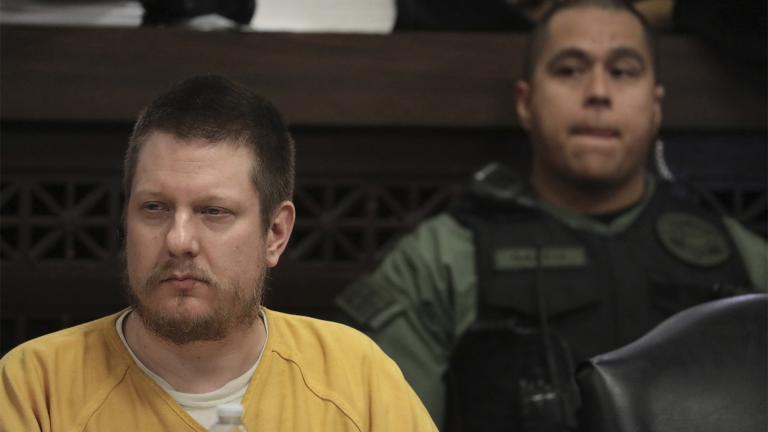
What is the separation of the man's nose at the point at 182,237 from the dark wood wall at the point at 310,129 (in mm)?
1151

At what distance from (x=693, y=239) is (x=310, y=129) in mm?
848

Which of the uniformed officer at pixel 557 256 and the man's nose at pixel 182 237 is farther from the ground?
the man's nose at pixel 182 237

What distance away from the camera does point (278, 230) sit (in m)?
1.40

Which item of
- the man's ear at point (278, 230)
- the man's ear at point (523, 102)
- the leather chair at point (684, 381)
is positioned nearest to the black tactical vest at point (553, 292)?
the man's ear at point (523, 102)

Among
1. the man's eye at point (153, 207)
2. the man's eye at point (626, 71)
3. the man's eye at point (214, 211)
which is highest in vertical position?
the man's eye at point (626, 71)

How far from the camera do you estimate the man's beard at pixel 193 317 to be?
1247 millimetres

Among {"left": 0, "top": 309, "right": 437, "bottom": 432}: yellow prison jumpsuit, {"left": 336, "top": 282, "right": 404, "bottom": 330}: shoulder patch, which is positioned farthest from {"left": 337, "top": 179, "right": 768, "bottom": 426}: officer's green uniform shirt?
{"left": 0, "top": 309, "right": 437, "bottom": 432}: yellow prison jumpsuit

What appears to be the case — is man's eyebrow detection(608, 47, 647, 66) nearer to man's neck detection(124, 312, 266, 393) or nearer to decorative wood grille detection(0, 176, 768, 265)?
decorative wood grille detection(0, 176, 768, 265)

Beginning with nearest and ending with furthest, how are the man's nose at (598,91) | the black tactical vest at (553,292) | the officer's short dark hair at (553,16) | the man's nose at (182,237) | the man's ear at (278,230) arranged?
1. the man's nose at (182,237)
2. the man's ear at (278,230)
3. the black tactical vest at (553,292)
4. the man's nose at (598,91)
5. the officer's short dark hair at (553,16)

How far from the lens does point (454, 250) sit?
87.7 inches

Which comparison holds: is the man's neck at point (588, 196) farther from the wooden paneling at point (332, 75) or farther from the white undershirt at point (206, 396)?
the white undershirt at point (206, 396)

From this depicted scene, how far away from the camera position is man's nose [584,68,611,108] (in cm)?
225

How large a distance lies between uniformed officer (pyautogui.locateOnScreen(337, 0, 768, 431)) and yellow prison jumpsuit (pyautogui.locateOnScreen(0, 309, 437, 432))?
767 mm

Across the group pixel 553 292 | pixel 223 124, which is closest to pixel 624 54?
pixel 553 292
